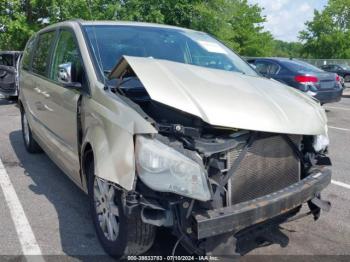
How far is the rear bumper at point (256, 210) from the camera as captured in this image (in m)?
2.58

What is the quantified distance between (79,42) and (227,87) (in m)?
1.58

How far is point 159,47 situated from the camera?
14.1 feet

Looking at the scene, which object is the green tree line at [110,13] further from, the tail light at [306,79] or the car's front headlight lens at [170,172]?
the car's front headlight lens at [170,172]

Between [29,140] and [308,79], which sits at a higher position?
[308,79]

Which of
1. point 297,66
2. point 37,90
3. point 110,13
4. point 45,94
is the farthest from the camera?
point 110,13

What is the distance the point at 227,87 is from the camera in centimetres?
320

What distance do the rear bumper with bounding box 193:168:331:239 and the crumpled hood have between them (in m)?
0.39

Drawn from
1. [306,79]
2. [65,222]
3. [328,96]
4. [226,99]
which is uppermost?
[226,99]

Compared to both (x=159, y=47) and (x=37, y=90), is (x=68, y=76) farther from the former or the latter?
(x=37, y=90)

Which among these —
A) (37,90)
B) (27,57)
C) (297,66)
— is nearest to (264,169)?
(37,90)

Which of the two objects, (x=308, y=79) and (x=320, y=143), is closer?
(x=320, y=143)

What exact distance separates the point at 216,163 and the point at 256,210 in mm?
396

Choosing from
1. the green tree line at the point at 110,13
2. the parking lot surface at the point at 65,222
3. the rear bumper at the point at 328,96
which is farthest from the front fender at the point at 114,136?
the green tree line at the point at 110,13

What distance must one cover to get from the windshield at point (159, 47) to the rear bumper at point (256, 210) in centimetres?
155
